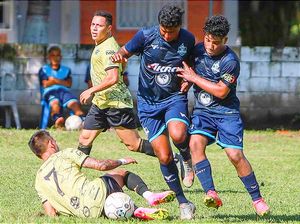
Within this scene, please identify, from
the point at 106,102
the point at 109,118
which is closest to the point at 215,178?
the point at 109,118

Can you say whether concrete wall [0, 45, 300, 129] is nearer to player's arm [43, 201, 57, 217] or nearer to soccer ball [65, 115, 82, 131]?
soccer ball [65, 115, 82, 131]

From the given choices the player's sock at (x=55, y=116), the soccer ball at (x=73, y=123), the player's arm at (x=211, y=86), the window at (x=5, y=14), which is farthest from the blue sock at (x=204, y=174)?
the window at (x=5, y=14)

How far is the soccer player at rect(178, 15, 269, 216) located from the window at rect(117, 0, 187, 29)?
482 inches

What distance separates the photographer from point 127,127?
37.7ft

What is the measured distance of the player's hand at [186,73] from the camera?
9242mm

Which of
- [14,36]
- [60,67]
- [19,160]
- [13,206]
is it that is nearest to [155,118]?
[13,206]

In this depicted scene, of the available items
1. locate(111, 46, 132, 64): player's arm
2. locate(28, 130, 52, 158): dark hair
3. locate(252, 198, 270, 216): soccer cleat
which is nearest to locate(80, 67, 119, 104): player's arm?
locate(111, 46, 132, 64): player's arm

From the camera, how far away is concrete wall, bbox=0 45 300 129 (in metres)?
18.2

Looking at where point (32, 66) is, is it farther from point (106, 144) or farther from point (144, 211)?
point (144, 211)

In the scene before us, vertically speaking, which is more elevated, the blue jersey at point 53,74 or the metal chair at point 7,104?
the blue jersey at point 53,74

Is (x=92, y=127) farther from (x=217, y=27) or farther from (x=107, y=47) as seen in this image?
(x=217, y=27)

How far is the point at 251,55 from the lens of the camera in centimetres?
1822

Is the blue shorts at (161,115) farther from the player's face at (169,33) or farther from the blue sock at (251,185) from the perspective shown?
the blue sock at (251,185)

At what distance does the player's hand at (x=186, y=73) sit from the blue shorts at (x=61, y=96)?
8227 mm
